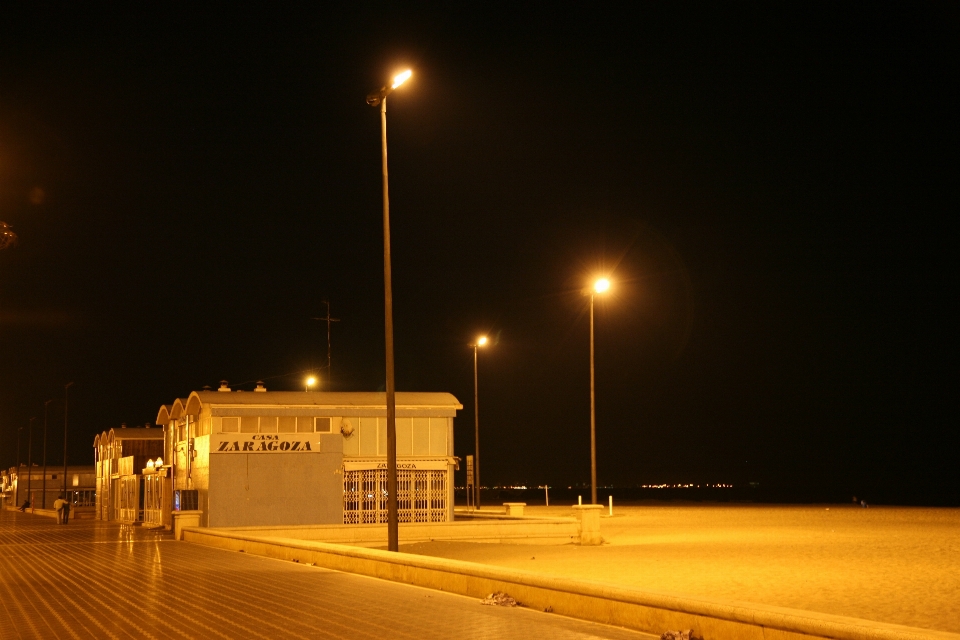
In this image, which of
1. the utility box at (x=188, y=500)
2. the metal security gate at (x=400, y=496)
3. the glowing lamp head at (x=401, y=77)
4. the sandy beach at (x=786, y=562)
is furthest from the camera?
the metal security gate at (x=400, y=496)

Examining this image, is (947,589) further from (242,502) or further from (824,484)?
(824,484)

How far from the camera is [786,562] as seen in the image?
2081 centimetres

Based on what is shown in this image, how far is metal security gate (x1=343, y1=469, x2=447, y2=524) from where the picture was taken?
37.1m

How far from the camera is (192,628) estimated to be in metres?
11.7

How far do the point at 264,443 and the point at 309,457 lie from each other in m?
1.68

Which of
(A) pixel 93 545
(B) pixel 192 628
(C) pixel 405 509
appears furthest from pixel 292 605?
(C) pixel 405 509

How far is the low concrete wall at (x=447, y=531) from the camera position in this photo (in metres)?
A: 27.8

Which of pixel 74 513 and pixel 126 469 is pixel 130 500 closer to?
pixel 126 469

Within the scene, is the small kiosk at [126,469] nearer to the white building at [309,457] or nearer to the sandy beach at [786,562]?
the white building at [309,457]

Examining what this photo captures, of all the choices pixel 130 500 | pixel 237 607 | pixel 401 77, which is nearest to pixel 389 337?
pixel 401 77

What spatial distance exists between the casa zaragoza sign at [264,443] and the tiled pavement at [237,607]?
1296cm

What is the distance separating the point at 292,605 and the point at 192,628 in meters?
2.15

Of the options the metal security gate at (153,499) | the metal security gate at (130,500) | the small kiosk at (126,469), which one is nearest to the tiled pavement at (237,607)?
the metal security gate at (153,499)

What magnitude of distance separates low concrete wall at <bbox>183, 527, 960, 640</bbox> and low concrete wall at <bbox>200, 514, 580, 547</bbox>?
8.53 m
